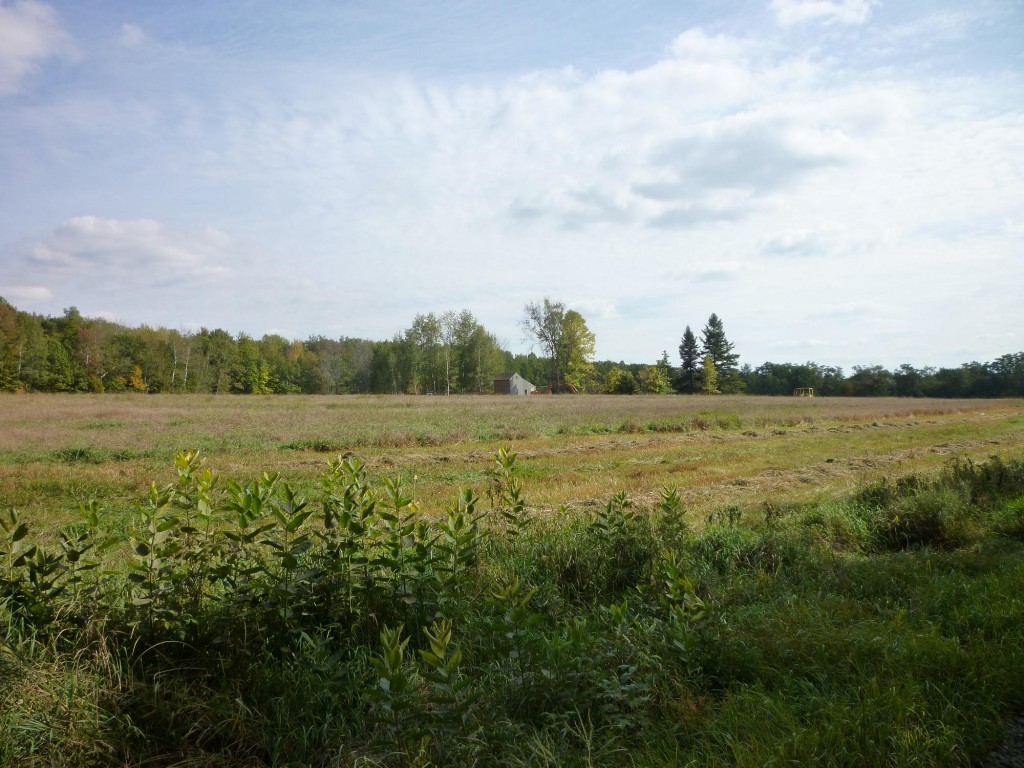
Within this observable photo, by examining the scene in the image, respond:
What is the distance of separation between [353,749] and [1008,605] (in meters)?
4.76

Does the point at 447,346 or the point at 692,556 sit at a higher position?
the point at 447,346

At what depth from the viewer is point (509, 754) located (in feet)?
9.20

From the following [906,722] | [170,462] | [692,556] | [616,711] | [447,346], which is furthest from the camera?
[447,346]

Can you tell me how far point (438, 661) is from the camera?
Result: 311cm

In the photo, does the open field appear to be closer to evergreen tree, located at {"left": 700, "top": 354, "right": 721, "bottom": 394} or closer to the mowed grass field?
the mowed grass field

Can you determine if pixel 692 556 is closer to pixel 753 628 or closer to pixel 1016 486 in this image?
pixel 753 628

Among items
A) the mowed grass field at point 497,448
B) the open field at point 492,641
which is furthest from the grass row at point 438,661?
the mowed grass field at point 497,448

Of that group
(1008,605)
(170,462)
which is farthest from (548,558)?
(170,462)

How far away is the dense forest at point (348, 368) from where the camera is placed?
57.8 m

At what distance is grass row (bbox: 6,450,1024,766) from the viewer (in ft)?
9.55

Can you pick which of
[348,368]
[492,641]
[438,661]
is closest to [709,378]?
[348,368]

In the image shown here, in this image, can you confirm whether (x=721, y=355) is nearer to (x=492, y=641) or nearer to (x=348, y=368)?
(x=348, y=368)

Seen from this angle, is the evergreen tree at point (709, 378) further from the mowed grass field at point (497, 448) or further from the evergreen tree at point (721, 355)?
the mowed grass field at point (497, 448)

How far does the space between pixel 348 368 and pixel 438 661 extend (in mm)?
104607
